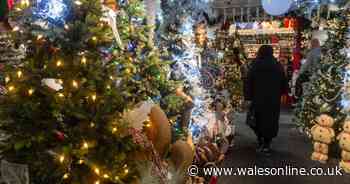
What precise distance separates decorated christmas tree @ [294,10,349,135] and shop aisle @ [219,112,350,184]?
1.21ft

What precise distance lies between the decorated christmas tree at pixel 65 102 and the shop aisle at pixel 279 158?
2.33m

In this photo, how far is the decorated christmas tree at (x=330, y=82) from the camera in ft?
15.1

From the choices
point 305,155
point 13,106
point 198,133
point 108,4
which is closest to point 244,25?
point 305,155

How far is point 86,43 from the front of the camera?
2.86m

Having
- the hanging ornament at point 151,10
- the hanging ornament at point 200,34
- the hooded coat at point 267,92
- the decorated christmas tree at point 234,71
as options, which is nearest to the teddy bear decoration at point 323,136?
the hooded coat at point 267,92

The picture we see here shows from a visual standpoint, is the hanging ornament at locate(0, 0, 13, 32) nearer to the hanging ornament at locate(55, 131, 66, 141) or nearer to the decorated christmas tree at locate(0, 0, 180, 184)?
the decorated christmas tree at locate(0, 0, 180, 184)

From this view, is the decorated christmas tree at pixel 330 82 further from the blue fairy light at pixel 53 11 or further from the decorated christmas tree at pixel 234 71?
the blue fairy light at pixel 53 11

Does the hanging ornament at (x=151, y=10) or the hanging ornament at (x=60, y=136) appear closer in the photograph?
the hanging ornament at (x=60, y=136)

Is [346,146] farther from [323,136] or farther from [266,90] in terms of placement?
[266,90]

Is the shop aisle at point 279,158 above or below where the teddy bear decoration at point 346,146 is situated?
below

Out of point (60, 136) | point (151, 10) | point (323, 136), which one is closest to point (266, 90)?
point (323, 136)

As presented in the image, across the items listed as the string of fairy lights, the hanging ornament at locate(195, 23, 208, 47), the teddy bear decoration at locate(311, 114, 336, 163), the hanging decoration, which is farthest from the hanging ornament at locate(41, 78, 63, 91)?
the hanging decoration

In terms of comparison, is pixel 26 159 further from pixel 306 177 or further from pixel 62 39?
pixel 306 177

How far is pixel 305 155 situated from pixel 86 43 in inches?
174
